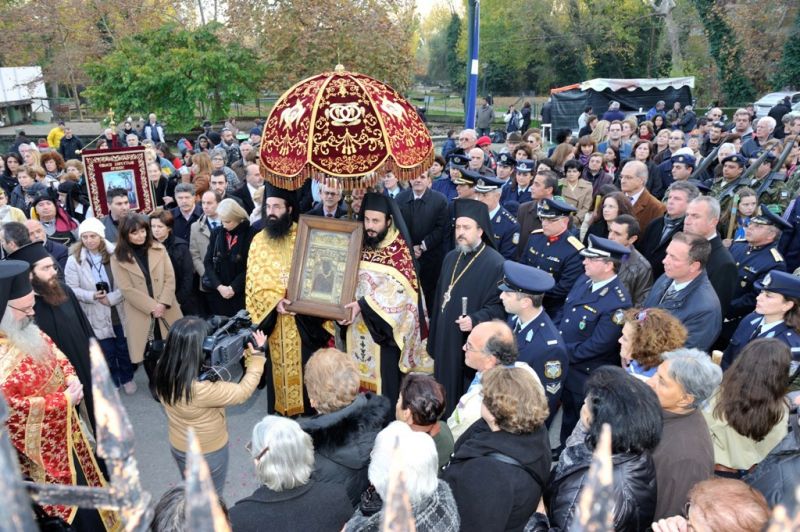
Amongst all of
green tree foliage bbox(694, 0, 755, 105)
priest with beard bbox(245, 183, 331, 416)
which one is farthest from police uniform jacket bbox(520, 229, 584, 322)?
green tree foliage bbox(694, 0, 755, 105)

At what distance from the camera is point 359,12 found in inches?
779

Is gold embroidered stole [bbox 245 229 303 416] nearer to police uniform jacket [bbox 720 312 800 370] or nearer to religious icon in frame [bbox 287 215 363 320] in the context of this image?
religious icon in frame [bbox 287 215 363 320]

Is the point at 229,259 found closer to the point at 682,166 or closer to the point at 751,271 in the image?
the point at 751,271

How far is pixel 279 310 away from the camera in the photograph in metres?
5.45

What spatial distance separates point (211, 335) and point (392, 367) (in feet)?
7.33

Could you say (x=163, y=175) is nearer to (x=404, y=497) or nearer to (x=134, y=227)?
(x=134, y=227)

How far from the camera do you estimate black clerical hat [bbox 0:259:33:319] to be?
133 inches

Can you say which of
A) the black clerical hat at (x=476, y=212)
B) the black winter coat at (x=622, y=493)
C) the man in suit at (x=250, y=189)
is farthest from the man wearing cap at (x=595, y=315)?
the man in suit at (x=250, y=189)

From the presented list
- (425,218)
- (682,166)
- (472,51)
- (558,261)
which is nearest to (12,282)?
(558,261)

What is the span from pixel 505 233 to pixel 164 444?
4315mm

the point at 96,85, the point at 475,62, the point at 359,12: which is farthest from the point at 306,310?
the point at 96,85

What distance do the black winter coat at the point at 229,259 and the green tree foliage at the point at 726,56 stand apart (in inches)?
1146

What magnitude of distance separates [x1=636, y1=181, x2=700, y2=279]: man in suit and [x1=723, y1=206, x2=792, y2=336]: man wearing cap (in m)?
0.69

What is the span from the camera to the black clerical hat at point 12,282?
11.1 ft
